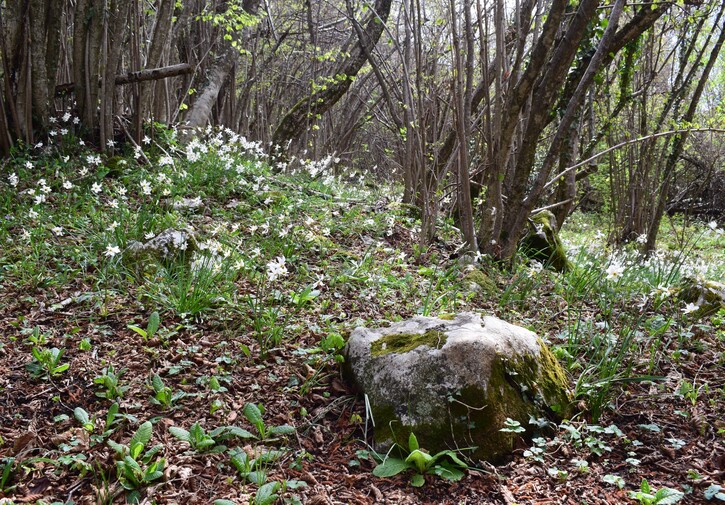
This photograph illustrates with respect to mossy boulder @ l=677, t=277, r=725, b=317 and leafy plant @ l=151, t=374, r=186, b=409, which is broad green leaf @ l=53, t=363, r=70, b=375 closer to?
leafy plant @ l=151, t=374, r=186, b=409

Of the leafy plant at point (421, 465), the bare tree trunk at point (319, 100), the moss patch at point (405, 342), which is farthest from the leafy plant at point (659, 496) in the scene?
the bare tree trunk at point (319, 100)

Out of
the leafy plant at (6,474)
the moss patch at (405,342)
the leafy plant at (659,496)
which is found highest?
the moss patch at (405,342)

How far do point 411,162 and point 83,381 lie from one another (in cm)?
470

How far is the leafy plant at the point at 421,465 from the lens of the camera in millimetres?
2035

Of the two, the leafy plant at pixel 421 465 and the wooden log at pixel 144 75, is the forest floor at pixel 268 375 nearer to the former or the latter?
the leafy plant at pixel 421 465

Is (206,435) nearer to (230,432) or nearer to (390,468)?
(230,432)

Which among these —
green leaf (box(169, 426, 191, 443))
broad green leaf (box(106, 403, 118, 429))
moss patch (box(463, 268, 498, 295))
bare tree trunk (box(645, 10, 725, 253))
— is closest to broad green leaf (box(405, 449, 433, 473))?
green leaf (box(169, 426, 191, 443))

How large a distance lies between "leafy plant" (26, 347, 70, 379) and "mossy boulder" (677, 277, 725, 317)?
4.08 metres

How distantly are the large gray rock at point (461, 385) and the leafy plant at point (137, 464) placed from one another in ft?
3.17

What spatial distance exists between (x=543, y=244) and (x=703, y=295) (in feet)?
6.60

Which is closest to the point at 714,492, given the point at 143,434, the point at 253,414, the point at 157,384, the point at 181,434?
the point at 253,414

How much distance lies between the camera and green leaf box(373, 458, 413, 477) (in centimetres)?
205

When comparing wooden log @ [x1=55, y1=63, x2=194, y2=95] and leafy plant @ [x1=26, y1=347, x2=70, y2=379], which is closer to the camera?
leafy plant @ [x1=26, y1=347, x2=70, y2=379]

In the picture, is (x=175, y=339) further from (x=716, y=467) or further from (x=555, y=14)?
(x=555, y=14)
